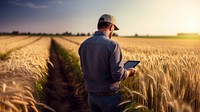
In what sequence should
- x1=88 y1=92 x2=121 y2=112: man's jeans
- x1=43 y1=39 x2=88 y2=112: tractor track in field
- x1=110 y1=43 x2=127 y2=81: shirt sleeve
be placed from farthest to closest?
x1=43 y1=39 x2=88 y2=112: tractor track in field
x1=88 y1=92 x2=121 y2=112: man's jeans
x1=110 y1=43 x2=127 y2=81: shirt sleeve

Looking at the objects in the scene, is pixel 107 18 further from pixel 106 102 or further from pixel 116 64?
pixel 106 102

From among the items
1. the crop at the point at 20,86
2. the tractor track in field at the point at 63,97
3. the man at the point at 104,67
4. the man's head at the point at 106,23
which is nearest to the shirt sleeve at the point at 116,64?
the man at the point at 104,67

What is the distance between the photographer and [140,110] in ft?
15.1

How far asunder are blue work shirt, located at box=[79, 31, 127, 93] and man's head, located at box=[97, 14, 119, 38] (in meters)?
0.08

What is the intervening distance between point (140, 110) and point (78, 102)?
4.74m

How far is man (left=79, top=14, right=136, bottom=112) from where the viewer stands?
4359mm

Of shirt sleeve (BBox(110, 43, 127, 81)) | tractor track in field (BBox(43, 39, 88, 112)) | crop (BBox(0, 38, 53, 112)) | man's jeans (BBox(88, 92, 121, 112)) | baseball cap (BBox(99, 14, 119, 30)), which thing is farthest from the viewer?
tractor track in field (BBox(43, 39, 88, 112))

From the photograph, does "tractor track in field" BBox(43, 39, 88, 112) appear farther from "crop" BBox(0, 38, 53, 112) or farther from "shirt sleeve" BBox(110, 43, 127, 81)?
"shirt sleeve" BBox(110, 43, 127, 81)

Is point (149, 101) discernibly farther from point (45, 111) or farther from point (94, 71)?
point (45, 111)

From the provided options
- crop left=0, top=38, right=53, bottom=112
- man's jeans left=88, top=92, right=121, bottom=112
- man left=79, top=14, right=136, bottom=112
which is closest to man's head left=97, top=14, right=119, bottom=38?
man left=79, top=14, right=136, bottom=112

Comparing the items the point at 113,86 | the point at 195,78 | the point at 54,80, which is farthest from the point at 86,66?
the point at 54,80

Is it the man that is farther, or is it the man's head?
the man's head

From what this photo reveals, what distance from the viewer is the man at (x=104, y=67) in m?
4.36

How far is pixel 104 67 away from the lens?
449 cm
